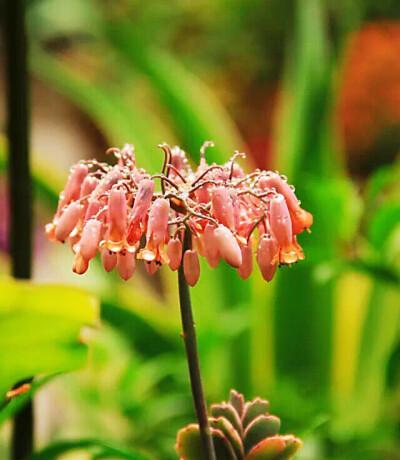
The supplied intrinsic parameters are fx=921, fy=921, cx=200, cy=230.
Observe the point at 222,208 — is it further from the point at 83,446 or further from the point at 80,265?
the point at 83,446

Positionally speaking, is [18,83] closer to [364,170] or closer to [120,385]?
[120,385]

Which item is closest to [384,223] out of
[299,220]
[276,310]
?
[299,220]

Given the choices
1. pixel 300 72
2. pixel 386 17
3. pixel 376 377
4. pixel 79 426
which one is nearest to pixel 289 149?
pixel 300 72

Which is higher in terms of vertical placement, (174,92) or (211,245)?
(174,92)

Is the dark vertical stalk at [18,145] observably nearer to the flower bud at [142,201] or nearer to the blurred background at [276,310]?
the blurred background at [276,310]

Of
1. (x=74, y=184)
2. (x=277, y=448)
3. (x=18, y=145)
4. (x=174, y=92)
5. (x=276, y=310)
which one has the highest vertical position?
(x=174, y=92)

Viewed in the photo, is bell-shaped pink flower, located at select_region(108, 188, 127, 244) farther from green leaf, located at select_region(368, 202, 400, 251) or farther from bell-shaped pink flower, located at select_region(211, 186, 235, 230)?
green leaf, located at select_region(368, 202, 400, 251)

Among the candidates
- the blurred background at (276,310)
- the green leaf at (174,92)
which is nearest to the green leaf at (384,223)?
the blurred background at (276,310)
